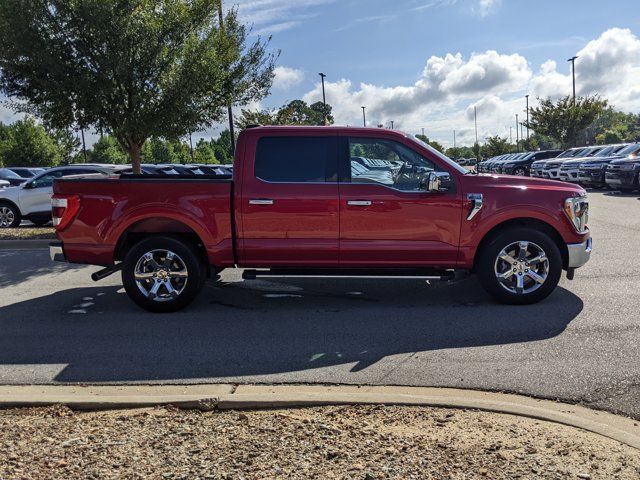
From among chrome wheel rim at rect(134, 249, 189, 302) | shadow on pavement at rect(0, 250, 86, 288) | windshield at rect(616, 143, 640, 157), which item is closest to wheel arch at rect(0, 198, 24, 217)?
shadow on pavement at rect(0, 250, 86, 288)

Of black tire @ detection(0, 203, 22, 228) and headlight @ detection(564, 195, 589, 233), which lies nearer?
headlight @ detection(564, 195, 589, 233)

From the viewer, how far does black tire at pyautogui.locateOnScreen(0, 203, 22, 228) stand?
1501 centimetres

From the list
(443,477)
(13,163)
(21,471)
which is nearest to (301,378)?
(443,477)

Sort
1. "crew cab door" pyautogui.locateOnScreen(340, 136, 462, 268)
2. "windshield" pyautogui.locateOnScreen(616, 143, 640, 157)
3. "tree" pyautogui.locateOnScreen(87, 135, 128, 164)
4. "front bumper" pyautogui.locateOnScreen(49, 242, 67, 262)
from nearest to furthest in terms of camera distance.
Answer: "crew cab door" pyautogui.locateOnScreen(340, 136, 462, 268) → "front bumper" pyautogui.locateOnScreen(49, 242, 67, 262) → "windshield" pyautogui.locateOnScreen(616, 143, 640, 157) → "tree" pyautogui.locateOnScreen(87, 135, 128, 164)

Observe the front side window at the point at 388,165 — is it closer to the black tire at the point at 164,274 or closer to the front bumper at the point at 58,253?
the black tire at the point at 164,274

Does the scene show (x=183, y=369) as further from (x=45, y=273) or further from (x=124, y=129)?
(x=124, y=129)

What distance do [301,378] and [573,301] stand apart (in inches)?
145

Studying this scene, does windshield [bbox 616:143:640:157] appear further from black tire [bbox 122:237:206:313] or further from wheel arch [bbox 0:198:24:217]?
wheel arch [bbox 0:198:24:217]

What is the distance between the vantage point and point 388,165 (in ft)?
21.3

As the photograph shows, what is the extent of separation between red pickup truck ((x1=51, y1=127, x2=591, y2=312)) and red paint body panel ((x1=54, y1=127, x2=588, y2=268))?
11 mm

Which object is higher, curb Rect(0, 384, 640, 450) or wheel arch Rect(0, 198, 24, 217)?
wheel arch Rect(0, 198, 24, 217)

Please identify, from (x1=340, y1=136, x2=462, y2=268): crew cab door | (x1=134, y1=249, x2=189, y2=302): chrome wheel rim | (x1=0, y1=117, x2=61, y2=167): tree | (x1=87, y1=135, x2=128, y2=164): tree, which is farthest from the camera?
(x1=87, y1=135, x2=128, y2=164): tree

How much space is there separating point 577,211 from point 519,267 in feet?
2.90

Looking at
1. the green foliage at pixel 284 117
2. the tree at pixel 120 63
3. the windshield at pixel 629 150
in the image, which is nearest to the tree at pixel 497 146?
the green foliage at pixel 284 117
